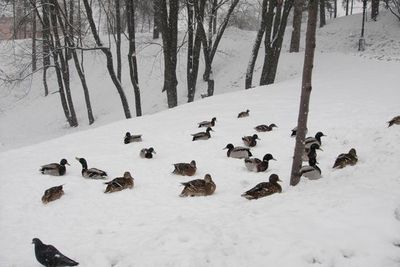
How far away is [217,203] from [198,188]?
0.59 meters

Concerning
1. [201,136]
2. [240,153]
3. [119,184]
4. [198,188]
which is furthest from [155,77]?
[198,188]

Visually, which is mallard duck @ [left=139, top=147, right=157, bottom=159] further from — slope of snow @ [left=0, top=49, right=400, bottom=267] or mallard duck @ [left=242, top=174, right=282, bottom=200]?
mallard duck @ [left=242, top=174, right=282, bottom=200]

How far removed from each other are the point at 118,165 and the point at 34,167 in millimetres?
2279

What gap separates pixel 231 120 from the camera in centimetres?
1550

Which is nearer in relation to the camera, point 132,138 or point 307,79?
point 307,79

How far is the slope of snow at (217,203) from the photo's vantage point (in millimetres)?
5430

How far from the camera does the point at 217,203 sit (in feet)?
26.5

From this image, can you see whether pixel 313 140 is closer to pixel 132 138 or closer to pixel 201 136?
pixel 201 136

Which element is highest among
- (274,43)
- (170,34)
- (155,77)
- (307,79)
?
(170,34)

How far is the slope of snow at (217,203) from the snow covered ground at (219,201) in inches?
0.8

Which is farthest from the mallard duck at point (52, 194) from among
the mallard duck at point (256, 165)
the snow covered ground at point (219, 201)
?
the mallard duck at point (256, 165)

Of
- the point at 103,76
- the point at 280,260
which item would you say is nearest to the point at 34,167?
the point at 280,260

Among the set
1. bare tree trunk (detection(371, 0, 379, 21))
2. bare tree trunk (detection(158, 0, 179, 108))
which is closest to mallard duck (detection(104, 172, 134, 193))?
bare tree trunk (detection(158, 0, 179, 108))

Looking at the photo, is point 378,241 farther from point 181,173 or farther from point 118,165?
point 118,165
